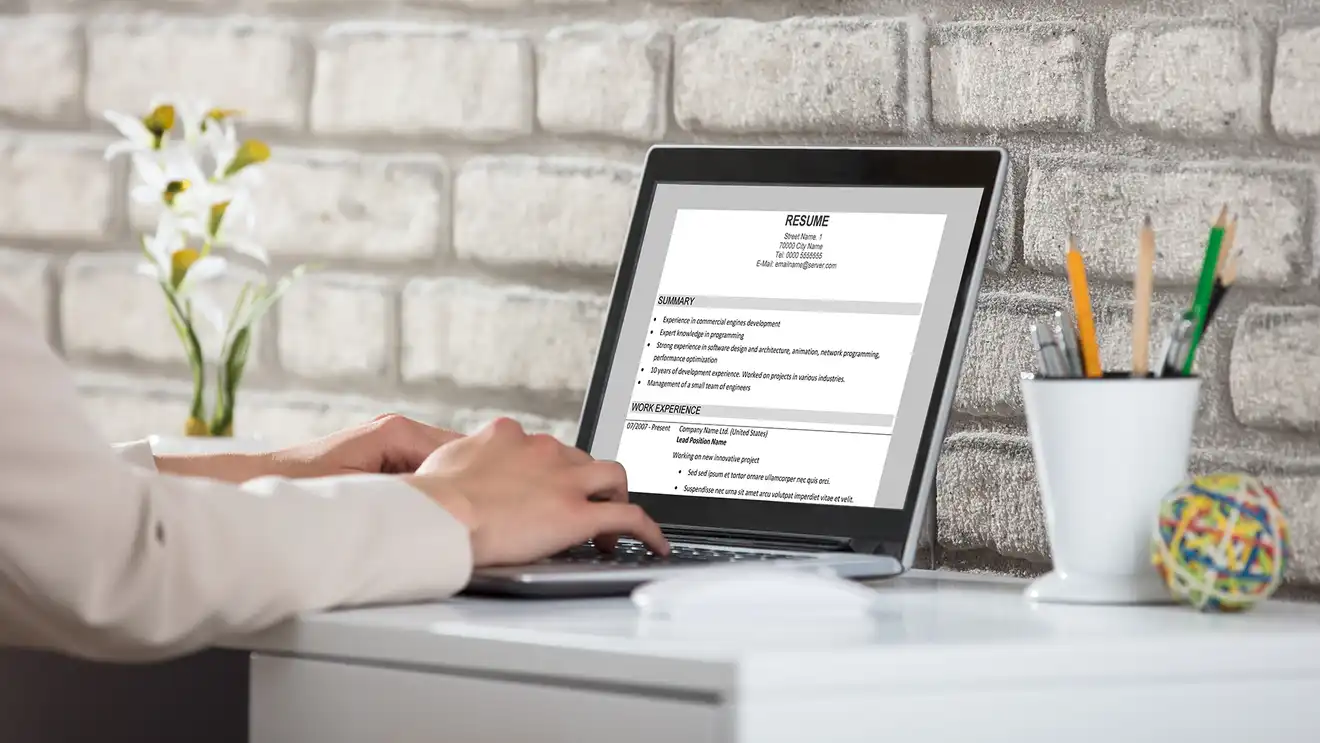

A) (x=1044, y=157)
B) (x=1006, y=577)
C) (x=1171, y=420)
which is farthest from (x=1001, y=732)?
(x=1044, y=157)

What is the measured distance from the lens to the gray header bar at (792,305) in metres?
1.20

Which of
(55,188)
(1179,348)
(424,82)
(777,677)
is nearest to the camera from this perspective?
(777,677)

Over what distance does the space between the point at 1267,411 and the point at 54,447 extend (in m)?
0.74

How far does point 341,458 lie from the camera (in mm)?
1232

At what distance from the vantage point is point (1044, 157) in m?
1.26

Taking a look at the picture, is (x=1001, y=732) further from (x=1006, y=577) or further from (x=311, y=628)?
(x=1006, y=577)

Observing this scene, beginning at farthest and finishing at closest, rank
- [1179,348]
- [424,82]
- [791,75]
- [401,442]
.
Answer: [424,82], [791,75], [401,442], [1179,348]

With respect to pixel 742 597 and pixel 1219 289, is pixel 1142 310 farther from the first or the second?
pixel 742 597

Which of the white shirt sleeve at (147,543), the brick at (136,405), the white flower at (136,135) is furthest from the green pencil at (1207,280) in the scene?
the brick at (136,405)

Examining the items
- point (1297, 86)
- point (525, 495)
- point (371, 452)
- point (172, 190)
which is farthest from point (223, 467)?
point (1297, 86)

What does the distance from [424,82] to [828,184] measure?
20.5 inches

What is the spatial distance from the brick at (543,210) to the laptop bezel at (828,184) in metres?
0.17

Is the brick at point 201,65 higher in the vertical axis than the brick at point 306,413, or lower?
higher

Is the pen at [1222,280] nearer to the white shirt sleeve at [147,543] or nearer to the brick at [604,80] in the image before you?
the white shirt sleeve at [147,543]
